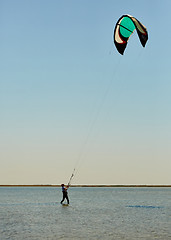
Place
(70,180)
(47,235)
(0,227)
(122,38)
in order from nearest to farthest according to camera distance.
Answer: (47,235), (0,227), (122,38), (70,180)

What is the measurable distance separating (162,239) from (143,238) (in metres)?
0.66

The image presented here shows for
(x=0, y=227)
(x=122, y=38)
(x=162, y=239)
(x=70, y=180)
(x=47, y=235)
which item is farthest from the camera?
(x=70, y=180)

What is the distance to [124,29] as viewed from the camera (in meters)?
16.1

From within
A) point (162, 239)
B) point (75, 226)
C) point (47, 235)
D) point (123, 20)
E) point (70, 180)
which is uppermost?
point (123, 20)

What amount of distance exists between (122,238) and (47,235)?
281 centimetres

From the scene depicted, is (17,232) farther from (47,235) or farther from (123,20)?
(123,20)

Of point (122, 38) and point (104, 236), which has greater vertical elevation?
point (122, 38)

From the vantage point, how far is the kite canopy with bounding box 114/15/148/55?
49.2ft

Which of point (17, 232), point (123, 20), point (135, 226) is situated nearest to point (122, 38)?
point (123, 20)

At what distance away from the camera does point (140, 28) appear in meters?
14.8

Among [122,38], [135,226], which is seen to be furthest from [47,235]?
[122,38]

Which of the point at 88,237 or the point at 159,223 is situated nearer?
the point at 88,237

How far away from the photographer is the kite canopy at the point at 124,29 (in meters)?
15.0

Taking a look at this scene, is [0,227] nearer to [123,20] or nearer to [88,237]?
[88,237]
